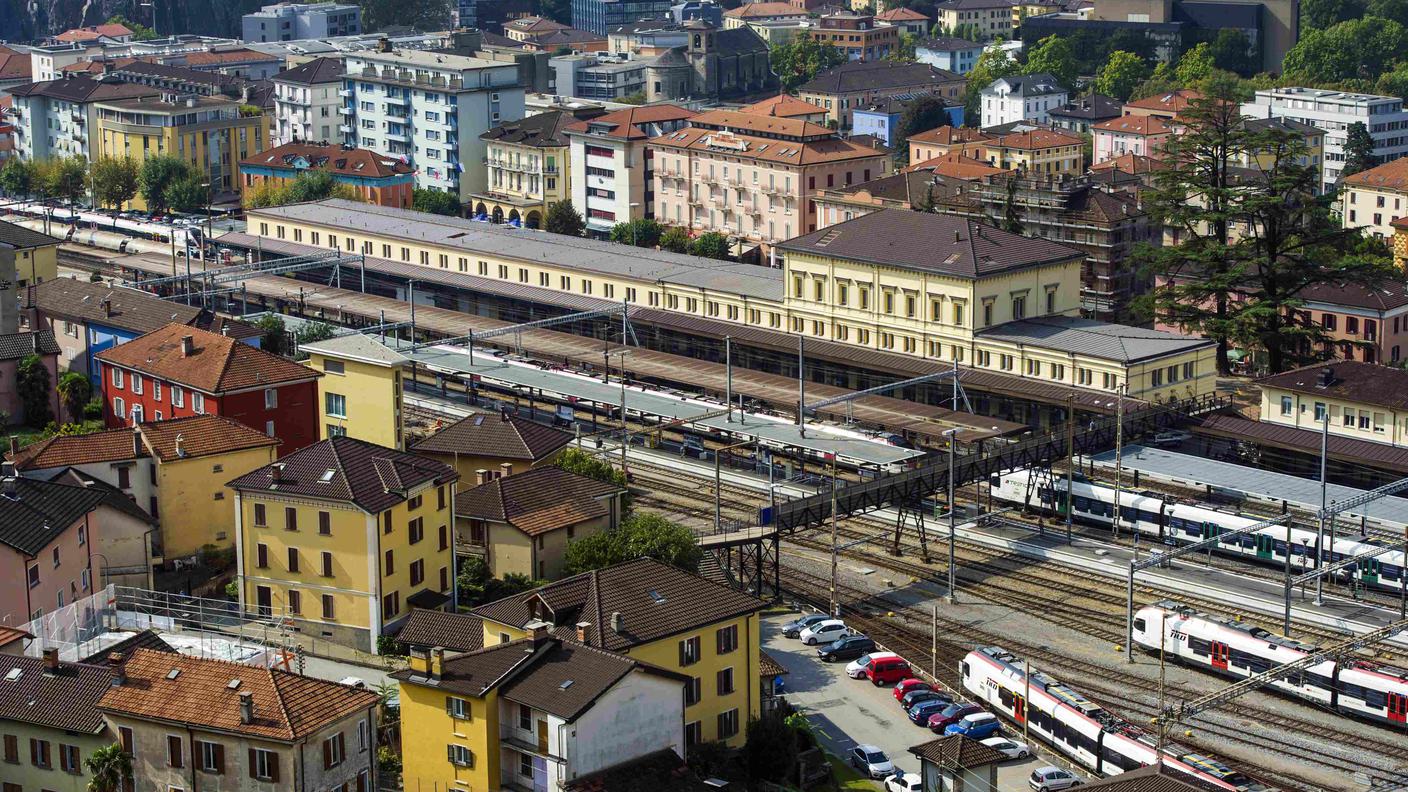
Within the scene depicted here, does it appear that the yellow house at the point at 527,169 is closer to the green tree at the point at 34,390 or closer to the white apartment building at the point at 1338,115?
the white apartment building at the point at 1338,115

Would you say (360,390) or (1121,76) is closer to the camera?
(360,390)

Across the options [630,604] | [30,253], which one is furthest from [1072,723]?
[30,253]

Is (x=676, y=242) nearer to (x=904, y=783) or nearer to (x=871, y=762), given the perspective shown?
(x=871, y=762)

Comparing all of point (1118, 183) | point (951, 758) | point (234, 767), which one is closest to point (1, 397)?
point (234, 767)

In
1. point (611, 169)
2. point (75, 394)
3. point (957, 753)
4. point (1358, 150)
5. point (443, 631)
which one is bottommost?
point (957, 753)

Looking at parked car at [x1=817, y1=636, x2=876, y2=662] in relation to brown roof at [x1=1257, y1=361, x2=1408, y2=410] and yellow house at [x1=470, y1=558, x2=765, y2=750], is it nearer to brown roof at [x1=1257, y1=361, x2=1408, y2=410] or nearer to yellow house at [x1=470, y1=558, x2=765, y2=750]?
yellow house at [x1=470, y1=558, x2=765, y2=750]

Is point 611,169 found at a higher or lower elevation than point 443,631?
higher

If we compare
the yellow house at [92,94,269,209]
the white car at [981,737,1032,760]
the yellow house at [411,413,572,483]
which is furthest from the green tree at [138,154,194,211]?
the white car at [981,737,1032,760]
